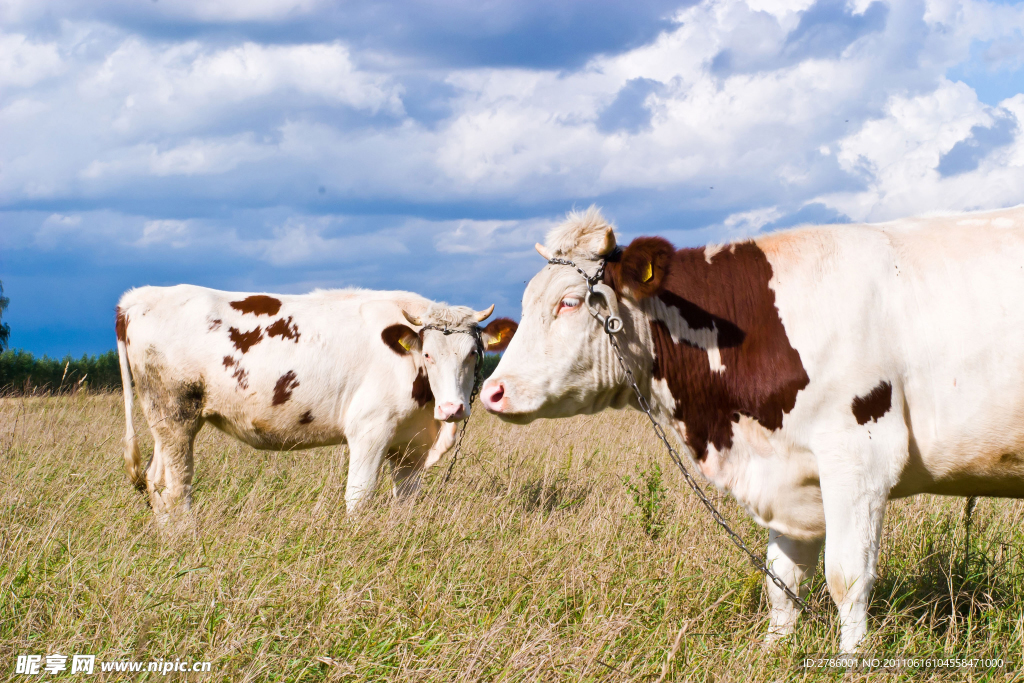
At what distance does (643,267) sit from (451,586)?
209 cm

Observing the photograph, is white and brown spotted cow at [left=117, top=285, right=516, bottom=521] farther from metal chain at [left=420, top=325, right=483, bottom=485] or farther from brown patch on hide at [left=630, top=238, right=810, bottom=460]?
brown patch on hide at [left=630, top=238, right=810, bottom=460]

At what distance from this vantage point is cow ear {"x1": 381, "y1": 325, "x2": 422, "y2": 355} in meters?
7.71

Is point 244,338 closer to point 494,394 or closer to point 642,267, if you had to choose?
point 494,394

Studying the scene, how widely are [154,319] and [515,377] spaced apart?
5521 mm

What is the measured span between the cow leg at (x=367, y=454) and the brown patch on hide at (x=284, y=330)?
3.91 ft

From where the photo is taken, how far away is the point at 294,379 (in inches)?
307

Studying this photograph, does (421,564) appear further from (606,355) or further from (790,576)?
(790,576)

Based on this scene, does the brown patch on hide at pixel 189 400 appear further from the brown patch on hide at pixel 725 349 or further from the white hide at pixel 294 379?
the brown patch on hide at pixel 725 349

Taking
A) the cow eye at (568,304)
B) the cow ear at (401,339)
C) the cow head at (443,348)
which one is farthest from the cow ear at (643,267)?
the cow ear at (401,339)

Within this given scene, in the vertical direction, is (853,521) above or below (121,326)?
below

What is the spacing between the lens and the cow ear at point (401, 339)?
25.3ft

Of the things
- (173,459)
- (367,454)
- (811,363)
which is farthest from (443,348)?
(811,363)

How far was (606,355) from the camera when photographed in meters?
4.24

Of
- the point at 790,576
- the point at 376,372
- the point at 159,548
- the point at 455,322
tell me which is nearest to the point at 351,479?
the point at 376,372
